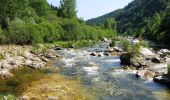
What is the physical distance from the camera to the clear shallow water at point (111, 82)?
119 feet

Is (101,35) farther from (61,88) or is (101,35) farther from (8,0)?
(61,88)

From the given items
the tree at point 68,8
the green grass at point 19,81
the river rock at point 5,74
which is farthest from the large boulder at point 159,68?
the tree at point 68,8

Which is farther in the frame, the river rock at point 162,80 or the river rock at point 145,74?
the river rock at point 145,74

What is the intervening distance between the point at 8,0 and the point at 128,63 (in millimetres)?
47374

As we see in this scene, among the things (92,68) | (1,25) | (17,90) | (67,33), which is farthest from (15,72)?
(67,33)

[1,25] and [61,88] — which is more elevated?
[1,25]

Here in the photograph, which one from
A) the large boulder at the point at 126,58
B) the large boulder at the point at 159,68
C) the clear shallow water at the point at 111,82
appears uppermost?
the large boulder at the point at 126,58

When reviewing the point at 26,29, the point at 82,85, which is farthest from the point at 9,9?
the point at 82,85

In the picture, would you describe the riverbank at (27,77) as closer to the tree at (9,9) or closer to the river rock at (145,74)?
the river rock at (145,74)

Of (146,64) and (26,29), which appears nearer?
(146,64)

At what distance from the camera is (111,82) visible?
43.1 metres

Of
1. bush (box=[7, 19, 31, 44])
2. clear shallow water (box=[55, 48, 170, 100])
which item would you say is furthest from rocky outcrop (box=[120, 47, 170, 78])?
bush (box=[7, 19, 31, 44])

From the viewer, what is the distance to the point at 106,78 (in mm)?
45812

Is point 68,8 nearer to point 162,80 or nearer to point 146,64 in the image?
point 146,64
